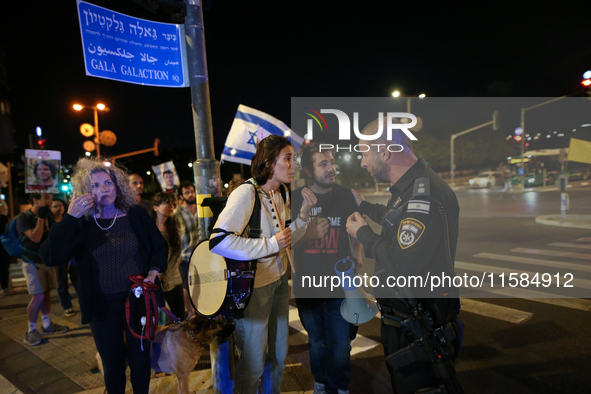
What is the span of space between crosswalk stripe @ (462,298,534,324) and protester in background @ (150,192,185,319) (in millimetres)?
3809

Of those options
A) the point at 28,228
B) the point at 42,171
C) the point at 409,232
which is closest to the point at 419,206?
the point at 409,232

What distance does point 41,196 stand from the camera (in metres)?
4.78

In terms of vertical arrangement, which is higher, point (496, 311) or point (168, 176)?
point (168, 176)

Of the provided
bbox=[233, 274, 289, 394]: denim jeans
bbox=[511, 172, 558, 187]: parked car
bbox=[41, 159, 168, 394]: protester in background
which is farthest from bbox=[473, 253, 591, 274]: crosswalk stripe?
bbox=[41, 159, 168, 394]: protester in background

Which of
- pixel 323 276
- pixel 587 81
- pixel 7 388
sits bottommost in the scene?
pixel 7 388

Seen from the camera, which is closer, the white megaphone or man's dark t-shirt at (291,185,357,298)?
the white megaphone

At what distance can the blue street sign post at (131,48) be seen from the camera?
9.81 ft

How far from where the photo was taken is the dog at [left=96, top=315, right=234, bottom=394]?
8.72 ft

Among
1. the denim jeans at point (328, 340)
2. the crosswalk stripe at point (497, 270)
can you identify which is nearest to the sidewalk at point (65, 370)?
the denim jeans at point (328, 340)

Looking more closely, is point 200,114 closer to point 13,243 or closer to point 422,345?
point 422,345

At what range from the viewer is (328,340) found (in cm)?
272

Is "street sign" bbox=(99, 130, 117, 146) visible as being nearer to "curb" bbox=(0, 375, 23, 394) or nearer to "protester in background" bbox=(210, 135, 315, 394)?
"curb" bbox=(0, 375, 23, 394)

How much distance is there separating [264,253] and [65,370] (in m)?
3.00

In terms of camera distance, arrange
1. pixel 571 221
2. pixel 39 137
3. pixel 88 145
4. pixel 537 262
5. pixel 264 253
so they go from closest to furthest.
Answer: pixel 264 253 → pixel 571 221 → pixel 537 262 → pixel 39 137 → pixel 88 145
